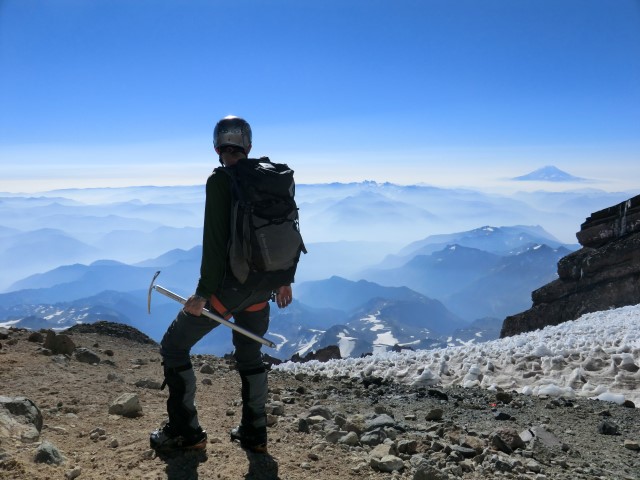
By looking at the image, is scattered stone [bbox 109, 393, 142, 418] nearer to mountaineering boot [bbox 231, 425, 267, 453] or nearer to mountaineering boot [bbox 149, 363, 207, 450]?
mountaineering boot [bbox 149, 363, 207, 450]

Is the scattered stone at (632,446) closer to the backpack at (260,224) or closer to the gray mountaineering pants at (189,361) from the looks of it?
the gray mountaineering pants at (189,361)

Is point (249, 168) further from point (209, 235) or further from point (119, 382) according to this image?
point (119, 382)

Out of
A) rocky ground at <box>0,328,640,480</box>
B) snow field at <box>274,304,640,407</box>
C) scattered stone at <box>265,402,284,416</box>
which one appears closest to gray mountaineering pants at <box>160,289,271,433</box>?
rocky ground at <box>0,328,640,480</box>

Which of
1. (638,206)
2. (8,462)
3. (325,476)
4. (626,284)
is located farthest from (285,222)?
(638,206)

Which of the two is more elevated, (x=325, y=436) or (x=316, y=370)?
(x=325, y=436)

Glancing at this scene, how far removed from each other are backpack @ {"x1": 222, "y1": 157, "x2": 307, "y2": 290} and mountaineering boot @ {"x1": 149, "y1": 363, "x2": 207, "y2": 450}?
1.20 meters

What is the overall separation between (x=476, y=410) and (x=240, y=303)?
4.95 metres

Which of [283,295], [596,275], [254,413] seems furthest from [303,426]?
[596,275]

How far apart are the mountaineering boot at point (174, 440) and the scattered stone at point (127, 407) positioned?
4.04 ft

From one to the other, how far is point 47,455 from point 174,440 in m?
1.14

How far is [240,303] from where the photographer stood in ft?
16.7

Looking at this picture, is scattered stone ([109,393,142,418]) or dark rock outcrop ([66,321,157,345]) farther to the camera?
dark rock outcrop ([66,321,157,345])

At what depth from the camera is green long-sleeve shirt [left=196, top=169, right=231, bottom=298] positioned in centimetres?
481

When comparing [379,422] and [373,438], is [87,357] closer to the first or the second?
[379,422]
